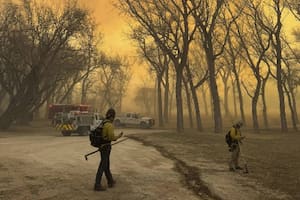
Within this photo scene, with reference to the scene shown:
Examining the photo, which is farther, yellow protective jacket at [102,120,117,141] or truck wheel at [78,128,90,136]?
truck wheel at [78,128,90,136]

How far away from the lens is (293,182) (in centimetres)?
1183

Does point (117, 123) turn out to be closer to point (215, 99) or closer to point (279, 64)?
point (215, 99)

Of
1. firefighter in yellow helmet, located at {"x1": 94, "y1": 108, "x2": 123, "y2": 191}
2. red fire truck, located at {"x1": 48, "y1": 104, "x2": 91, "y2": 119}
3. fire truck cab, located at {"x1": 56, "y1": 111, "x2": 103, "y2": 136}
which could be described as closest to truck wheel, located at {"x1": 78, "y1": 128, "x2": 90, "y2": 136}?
fire truck cab, located at {"x1": 56, "y1": 111, "x2": 103, "y2": 136}

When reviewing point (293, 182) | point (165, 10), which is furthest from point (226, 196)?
point (165, 10)

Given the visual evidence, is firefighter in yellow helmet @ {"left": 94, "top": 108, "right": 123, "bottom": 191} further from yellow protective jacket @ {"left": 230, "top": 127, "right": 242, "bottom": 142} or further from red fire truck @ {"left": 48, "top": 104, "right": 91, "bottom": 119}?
red fire truck @ {"left": 48, "top": 104, "right": 91, "bottom": 119}

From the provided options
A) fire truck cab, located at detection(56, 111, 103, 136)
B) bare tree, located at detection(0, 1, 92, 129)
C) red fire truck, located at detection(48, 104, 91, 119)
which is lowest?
fire truck cab, located at detection(56, 111, 103, 136)

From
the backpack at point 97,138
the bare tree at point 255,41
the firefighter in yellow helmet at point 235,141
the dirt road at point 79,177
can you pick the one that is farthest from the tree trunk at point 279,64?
the backpack at point 97,138

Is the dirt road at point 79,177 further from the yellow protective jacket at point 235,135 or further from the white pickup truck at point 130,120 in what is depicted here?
the white pickup truck at point 130,120

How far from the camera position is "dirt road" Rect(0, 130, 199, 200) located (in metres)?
9.64

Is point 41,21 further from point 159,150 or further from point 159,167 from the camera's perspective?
point 159,167

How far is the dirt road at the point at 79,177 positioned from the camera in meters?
9.64

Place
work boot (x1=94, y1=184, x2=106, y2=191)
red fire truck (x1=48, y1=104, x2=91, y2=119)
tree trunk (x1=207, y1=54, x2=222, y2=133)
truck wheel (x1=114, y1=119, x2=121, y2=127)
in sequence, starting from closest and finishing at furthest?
work boot (x1=94, y1=184, x2=106, y2=191)
tree trunk (x1=207, y1=54, x2=222, y2=133)
truck wheel (x1=114, y1=119, x2=121, y2=127)
red fire truck (x1=48, y1=104, x2=91, y2=119)

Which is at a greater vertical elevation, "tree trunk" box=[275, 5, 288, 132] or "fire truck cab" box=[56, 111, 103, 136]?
"tree trunk" box=[275, 5, 288, 132]

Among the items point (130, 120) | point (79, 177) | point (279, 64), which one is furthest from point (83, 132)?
point (79, 177)
